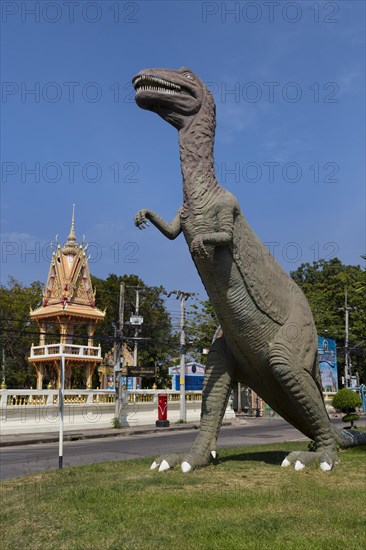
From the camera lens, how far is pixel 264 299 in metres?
6.16

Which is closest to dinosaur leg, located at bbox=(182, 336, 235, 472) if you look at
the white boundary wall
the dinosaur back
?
the dinosaur back

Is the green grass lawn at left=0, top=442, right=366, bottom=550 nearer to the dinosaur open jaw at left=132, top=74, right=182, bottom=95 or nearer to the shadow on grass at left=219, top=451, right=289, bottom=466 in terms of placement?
the shadow on grass at left=219, top=451, right=289, bottom=466

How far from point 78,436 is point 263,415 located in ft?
46.3

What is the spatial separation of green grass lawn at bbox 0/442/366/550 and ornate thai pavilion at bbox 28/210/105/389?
20.4 metres

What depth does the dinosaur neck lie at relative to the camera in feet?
19.6

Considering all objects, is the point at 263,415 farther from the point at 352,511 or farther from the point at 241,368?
the point at 352,511

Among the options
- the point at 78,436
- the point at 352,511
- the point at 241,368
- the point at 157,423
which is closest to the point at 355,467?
the point at 241,368

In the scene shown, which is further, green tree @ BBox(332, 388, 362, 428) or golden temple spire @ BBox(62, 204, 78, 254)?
golden temple spire @ BBox(62, 204, 78, 254)

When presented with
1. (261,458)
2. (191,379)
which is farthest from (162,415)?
(261,458)

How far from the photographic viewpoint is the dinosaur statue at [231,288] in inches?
233

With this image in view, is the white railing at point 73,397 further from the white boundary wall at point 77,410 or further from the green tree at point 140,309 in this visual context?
the green tree at point 140,309

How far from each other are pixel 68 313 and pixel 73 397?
660 cm

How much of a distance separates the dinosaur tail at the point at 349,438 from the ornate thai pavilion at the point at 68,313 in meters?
18.7

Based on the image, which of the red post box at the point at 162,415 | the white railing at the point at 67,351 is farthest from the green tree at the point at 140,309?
the red post box at the point at 162,415
